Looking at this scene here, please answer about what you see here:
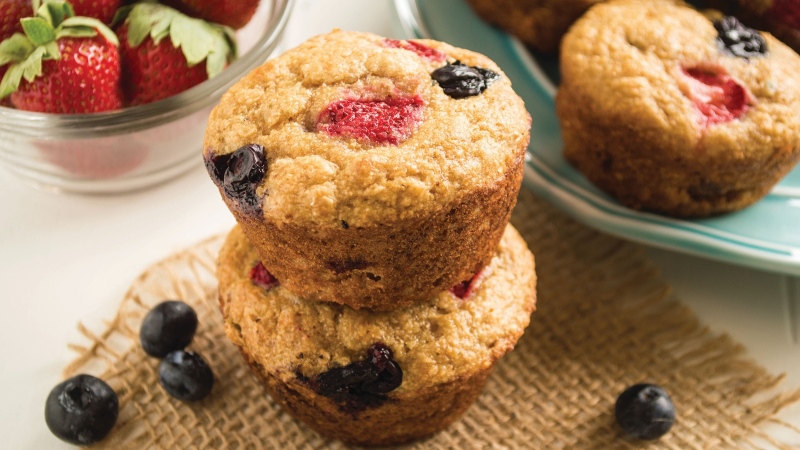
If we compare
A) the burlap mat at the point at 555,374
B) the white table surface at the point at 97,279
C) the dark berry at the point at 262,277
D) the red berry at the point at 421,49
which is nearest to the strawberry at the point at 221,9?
the white table surface at the point at 97,279

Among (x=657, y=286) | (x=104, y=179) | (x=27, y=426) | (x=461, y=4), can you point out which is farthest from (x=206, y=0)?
(x=657, y=286)

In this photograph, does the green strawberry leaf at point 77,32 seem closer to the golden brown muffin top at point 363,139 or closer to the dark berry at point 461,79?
the golden brown muffin top at point 363,139

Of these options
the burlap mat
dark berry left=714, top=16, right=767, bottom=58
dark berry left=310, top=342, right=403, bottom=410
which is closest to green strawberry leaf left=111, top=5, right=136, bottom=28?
Result: the burlap mat

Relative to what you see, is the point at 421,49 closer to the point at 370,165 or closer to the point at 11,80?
the point at 370,165

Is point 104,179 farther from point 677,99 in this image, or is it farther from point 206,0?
point 677,99

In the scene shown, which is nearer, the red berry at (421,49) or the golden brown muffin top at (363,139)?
the golden brown muffin top at (363,139)

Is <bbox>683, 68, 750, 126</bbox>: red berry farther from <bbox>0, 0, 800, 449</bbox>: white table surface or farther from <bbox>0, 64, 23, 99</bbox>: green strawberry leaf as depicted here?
<bbox>0, 64, 23, 99</bbox>: green strawberry leaf
